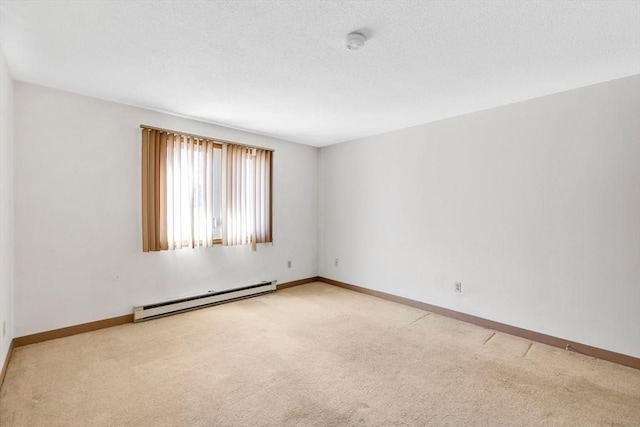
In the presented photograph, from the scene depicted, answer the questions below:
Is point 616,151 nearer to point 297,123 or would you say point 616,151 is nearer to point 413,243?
point 413,243

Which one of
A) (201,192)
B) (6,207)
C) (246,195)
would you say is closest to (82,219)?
(6,207)

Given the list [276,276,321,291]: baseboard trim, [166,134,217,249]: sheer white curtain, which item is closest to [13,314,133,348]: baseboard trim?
[166,134,217,249]: sheer white curtain

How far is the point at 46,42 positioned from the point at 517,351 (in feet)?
14.9

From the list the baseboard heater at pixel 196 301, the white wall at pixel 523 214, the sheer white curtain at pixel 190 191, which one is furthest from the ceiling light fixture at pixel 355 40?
the baseboard heater at pixel 196 301

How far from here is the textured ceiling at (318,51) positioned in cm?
171

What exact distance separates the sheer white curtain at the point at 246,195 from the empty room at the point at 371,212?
0.04 m

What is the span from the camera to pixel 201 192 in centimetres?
380

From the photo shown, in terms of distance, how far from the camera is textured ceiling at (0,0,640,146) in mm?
1714

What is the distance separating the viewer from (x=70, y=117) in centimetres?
297

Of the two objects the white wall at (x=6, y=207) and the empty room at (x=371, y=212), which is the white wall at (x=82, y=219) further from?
the white wall at (x=6, y=207)

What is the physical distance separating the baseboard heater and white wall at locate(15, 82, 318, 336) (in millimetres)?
93

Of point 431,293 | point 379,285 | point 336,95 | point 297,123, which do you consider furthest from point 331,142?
point 431,293

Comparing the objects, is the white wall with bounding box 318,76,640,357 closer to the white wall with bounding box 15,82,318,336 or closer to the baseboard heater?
the baseboard heater

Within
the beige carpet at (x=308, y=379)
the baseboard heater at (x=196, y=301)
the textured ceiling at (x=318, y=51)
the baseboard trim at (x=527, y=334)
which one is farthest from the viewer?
the baseboard heater at (x=196, y=301)
